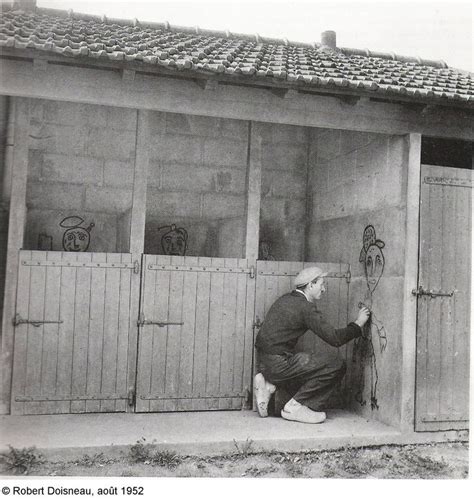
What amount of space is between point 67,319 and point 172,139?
2683mm

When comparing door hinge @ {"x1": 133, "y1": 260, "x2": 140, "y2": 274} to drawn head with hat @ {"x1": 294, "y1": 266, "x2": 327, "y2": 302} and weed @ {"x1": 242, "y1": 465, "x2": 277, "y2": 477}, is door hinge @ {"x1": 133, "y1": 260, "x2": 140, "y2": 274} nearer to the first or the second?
drawn head with hat @ {"x1": 294, "y1": 266, "x2": 327, "y2": 302}

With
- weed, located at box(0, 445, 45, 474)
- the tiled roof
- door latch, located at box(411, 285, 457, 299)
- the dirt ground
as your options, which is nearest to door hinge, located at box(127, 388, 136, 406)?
the dirt ground

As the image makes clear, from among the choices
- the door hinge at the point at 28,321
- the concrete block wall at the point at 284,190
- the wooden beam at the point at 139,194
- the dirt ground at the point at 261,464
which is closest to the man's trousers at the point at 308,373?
the dirt ground at the point at 261,464

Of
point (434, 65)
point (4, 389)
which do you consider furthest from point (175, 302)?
point (434, 65)

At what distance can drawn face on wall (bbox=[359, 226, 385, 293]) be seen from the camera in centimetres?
678

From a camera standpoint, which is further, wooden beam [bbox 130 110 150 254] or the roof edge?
the roof edge

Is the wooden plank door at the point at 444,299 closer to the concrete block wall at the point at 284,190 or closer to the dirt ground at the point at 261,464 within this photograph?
the dirt ground at the point at 261,464

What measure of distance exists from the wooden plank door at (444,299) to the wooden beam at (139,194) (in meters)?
3.00

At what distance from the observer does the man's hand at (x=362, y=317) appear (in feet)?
22.0

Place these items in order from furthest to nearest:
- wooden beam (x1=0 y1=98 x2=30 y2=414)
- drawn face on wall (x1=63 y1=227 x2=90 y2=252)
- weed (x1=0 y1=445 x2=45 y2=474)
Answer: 1. drawn face on wall (x1=63 y1=227 x2=90 y2=252)
2. wooden beam (x1=0 y1=98 x2=30 y2=414)
3. weed (x1=0 y1=445 x2=45 y2=474)

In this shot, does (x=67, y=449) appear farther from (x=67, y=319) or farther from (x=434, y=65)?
(x=434, y=65)

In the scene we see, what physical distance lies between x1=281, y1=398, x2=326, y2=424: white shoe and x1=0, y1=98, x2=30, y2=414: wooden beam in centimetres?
291

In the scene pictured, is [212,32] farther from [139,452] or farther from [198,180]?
[139,452]

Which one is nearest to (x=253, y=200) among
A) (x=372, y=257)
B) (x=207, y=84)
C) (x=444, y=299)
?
(x=372, y=257)
